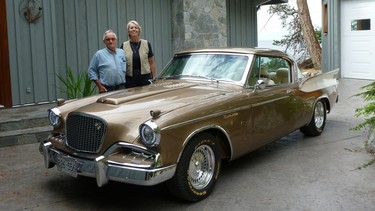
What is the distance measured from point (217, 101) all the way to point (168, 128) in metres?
0.93

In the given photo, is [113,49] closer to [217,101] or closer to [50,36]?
[217,101]

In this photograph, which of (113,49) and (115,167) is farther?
(113,49)

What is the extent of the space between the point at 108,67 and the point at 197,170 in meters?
2.50

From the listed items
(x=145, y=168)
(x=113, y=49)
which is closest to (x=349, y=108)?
(x=113, y=49)

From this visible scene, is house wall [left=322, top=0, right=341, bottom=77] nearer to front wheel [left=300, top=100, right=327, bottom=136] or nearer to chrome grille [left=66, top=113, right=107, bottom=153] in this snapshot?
front wheel [left=300, top=100, right=327, bottom=136]

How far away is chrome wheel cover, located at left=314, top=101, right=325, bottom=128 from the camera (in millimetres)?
7332

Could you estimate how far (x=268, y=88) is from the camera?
5.84 meters

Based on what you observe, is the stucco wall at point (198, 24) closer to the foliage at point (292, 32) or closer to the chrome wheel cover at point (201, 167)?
the chrome wheel cover at point (201, 167)

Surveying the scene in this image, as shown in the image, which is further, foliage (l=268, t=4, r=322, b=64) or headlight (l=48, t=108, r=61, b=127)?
foliage (l=268, t=4, r=322, b=64)

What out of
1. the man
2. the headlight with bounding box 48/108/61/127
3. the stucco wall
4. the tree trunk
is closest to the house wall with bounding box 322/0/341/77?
the stucco wall

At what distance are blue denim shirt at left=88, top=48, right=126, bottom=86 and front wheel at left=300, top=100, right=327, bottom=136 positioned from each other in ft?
9.81

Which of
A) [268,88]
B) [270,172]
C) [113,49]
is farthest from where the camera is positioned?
[113,49]

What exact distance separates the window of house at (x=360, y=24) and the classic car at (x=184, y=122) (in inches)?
335

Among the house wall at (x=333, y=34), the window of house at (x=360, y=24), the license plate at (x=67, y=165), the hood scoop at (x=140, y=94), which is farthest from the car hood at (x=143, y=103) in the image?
the house wall at (x=333, y=34)
